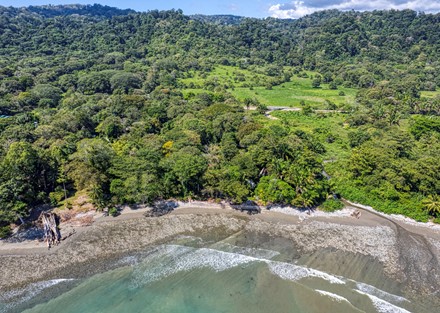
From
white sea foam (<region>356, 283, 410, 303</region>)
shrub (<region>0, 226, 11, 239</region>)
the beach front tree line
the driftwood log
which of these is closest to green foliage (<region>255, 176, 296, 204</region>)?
the beach front tree line

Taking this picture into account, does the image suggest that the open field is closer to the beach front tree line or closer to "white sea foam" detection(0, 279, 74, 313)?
the beach front tree line

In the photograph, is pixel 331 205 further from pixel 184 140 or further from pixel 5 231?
pixel 5 231

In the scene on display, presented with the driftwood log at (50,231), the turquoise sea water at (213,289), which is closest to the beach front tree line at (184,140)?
the driftwood log at (50,231)

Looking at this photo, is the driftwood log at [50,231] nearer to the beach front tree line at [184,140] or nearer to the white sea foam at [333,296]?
the beach front tree line at [184,140]

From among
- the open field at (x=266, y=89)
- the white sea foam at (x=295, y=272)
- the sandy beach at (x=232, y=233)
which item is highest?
the open field at (x=266, y=89)

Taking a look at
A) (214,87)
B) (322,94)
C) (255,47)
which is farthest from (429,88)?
(255,47)

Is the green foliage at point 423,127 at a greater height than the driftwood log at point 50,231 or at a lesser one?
greater
